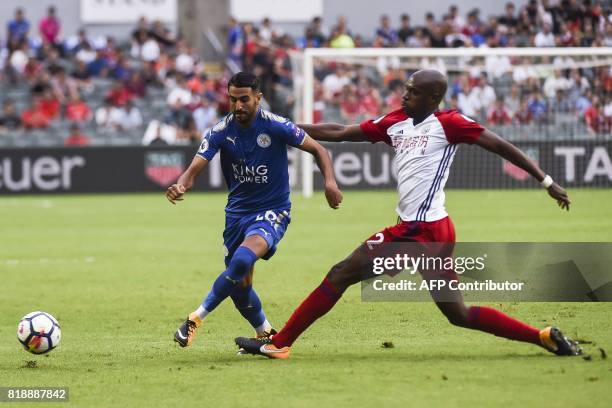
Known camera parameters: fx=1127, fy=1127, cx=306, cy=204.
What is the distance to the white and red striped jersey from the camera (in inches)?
310

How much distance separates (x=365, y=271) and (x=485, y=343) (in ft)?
4.36

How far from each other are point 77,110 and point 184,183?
930 inches

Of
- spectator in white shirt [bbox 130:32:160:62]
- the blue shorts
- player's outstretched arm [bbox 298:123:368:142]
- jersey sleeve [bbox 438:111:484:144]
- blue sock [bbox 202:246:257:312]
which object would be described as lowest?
blue sock [bbox 202:246:257:312]

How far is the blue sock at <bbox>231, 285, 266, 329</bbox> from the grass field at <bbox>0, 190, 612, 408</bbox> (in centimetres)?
31

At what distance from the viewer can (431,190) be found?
7.89 meters

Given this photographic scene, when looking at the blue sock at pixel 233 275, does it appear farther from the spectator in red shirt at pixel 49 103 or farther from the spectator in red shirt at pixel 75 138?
the spectator in red shirt at pixel 49 103

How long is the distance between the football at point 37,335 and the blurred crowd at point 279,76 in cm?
1532

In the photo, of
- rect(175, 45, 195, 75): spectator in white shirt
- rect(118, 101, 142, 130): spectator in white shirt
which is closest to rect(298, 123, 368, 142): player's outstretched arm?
rect(118, 101, 142, 130): spectator in white shirt

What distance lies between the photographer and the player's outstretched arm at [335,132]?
8.36 meters

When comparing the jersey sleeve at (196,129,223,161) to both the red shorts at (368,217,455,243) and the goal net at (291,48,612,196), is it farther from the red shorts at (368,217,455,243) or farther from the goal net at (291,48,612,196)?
the goal net at (291,48,612,196)

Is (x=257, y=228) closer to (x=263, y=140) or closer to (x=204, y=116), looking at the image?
(x=263, y=140)

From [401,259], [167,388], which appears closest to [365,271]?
[401,259]

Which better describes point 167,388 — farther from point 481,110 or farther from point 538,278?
point 481,110

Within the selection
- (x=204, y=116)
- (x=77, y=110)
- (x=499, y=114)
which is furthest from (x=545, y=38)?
(x=77, y=110)
